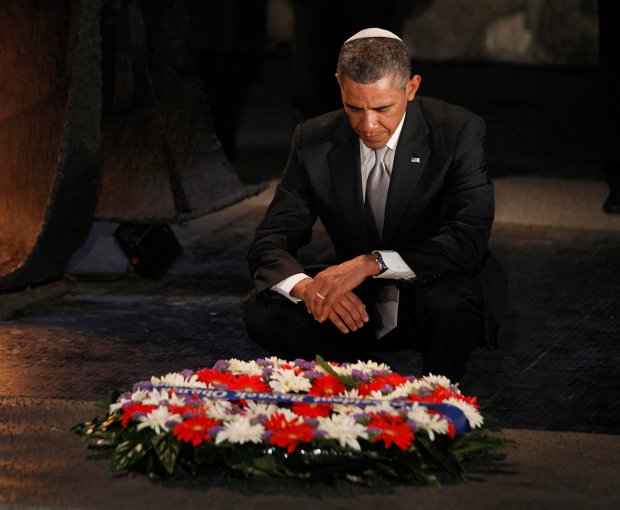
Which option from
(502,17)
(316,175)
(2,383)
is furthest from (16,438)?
(502,17)

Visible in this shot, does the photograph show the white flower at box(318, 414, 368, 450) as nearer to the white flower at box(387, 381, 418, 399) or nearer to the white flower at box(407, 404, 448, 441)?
the white flower at box(407, 404, 448, 441)

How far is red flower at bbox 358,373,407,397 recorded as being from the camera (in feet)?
14.2

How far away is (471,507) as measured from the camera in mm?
3834

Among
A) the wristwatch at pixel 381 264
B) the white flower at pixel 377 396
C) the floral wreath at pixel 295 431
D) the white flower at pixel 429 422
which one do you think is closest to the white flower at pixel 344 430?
the floral wreath at pixel 295 431

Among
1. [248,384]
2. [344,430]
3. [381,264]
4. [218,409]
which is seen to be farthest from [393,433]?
[381,264]

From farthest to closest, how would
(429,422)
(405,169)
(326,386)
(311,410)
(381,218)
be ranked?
1. (381,218)
2. (405,169)
3. (326,386)
4. (311,410)
5. (429,422)

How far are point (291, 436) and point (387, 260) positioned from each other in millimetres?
1062

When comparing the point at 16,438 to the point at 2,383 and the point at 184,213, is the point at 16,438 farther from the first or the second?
the point at 184,213

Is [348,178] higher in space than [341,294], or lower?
higher

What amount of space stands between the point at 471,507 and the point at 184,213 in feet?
13.7

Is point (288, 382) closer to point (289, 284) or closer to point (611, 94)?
point (289, 284)

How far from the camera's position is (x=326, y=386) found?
4371 millimetres

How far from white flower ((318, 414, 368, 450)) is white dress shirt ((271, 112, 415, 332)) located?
0.90 metres

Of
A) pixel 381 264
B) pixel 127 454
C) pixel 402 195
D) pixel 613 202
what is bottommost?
pixel 613 202
